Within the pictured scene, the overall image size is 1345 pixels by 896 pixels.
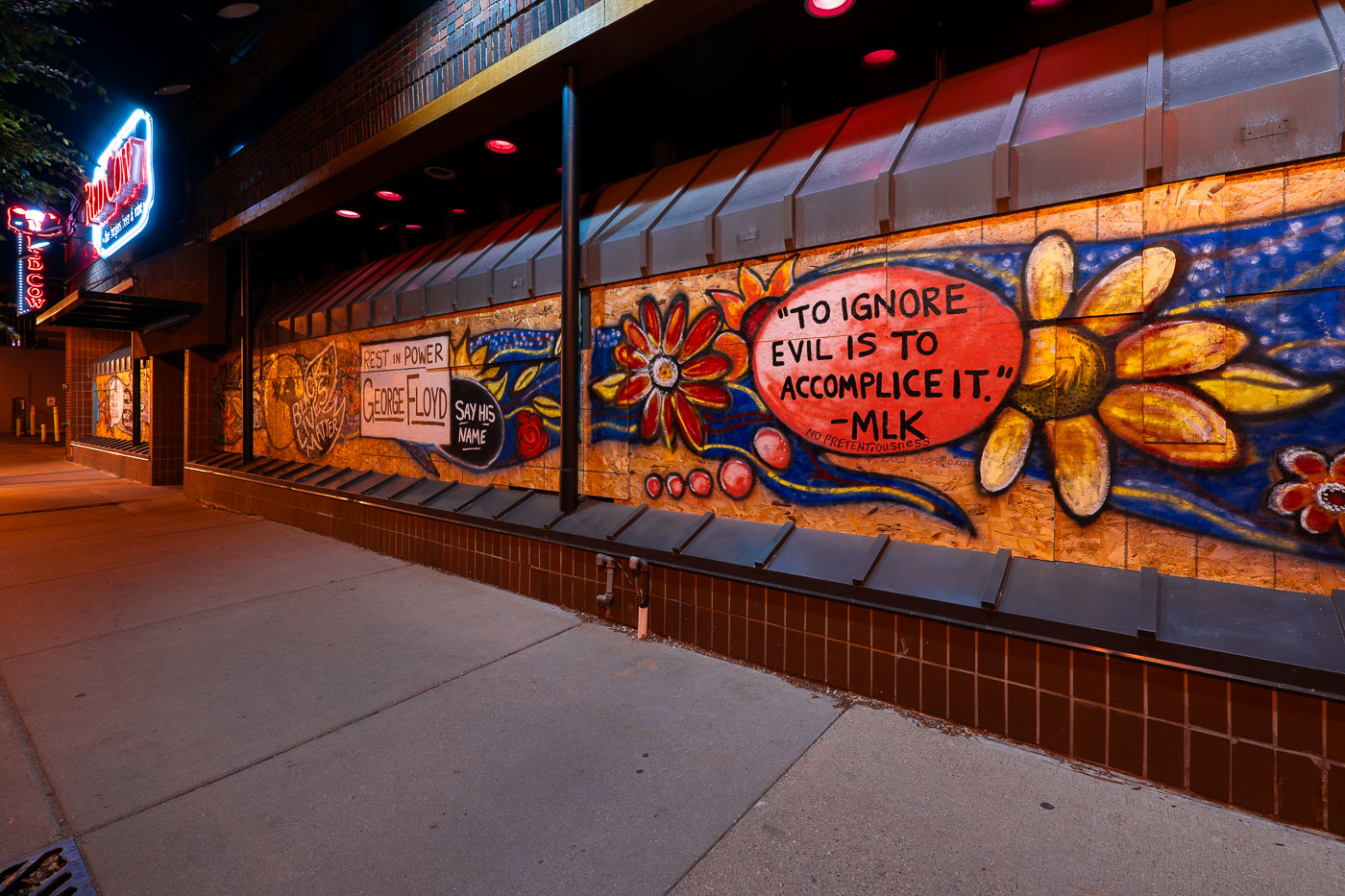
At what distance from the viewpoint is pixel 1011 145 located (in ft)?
10.9

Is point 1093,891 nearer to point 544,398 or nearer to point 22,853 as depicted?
point 22,853

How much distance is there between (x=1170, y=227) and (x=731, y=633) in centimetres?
332

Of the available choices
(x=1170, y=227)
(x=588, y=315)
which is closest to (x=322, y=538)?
(x=588, y=315)

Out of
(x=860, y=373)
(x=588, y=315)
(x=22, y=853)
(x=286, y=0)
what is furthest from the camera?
(x=286, y=0)

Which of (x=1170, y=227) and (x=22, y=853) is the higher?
(x=1170, y=227)

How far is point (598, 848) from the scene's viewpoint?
232 cm

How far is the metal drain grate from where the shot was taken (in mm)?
2113

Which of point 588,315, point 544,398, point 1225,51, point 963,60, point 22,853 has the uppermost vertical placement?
point 963,60

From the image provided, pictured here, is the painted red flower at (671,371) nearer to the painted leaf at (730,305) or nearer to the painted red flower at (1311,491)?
the painted leaf at (730,305)

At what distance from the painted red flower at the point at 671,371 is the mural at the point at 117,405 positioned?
12812mm

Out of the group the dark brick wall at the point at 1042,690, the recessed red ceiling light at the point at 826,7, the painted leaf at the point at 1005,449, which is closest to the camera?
the dark brick wall at the point at 1042,690

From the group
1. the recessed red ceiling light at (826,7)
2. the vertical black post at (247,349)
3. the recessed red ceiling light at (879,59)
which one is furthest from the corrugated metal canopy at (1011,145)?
the vertical black post at (247,349)

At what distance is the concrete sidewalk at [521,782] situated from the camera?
221cm

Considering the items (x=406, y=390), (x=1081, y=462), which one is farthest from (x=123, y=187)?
(x=1081, y=462)
